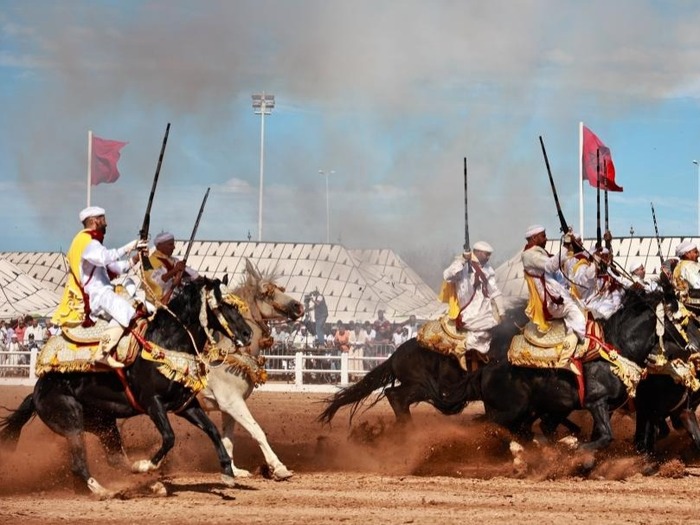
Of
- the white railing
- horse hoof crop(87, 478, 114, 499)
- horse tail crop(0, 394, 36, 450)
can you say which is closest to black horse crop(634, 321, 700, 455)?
horse hoof crop(87, 478, 114, 499)

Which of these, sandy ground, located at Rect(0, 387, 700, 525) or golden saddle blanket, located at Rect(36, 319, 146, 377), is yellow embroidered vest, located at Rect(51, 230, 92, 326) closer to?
golden saddle blanket, located at Rect(36, 319, 146, 377)

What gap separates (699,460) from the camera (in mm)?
13734

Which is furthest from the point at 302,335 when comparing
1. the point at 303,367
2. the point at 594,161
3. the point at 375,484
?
the point at 375,484

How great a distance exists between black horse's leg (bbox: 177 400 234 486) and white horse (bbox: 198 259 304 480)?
634mm

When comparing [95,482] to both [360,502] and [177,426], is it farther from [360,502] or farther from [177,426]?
[177,426]

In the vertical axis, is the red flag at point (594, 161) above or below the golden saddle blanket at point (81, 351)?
above

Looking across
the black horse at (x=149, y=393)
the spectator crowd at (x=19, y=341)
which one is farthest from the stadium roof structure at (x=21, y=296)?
the black horse at (x=149, y=393)

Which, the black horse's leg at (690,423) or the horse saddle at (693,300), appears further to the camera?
the horse saddle at (693,300)

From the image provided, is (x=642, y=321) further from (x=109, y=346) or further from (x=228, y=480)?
(x=109, y=346)

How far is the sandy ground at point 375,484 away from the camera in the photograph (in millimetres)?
9914

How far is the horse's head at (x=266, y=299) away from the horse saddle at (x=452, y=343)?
2.18m

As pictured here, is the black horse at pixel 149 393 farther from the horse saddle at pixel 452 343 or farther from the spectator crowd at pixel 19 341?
the spectator crowd at pixel 19 341

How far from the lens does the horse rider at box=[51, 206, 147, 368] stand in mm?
10945

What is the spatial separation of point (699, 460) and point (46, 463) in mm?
7124
